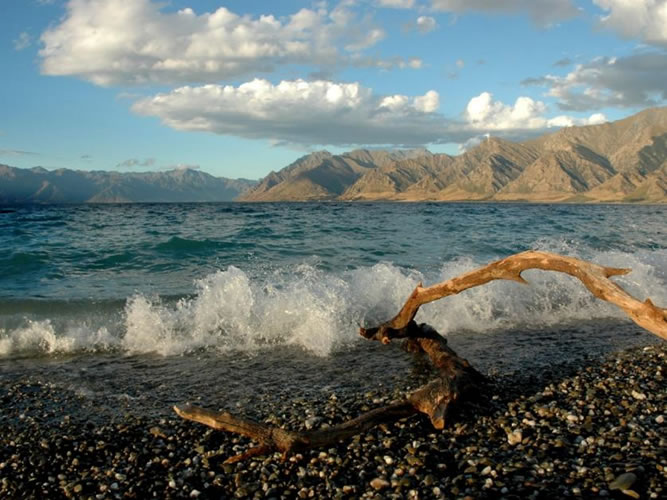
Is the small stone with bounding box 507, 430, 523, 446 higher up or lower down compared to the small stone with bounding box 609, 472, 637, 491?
lower down

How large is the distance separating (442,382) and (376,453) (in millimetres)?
1785

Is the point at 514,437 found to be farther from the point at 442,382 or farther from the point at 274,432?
the point at 274,432

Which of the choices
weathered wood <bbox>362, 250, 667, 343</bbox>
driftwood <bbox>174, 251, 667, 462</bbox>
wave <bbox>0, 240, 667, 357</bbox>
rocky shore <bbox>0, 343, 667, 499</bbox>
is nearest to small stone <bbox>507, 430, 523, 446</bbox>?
rocky shore <bbox>0, 343, 667, 499</bbox>

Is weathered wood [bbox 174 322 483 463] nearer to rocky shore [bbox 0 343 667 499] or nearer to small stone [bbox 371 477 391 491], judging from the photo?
rocky shore [bbox 0 343 667 499]

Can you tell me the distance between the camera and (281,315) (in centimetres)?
Result: 1249

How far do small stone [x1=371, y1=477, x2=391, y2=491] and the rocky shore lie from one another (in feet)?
0.05

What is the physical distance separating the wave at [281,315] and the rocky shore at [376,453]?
11.7 ft

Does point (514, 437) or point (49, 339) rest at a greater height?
point (49, 339)

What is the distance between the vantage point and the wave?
1127 cm

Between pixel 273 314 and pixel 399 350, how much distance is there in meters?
3.58

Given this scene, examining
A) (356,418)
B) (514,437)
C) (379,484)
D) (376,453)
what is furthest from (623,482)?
(356,418)

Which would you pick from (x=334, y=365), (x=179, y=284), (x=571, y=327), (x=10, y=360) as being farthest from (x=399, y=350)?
(x=179, y=284)

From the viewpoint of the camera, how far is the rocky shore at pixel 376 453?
5.27 m

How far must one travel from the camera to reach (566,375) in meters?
8.73
